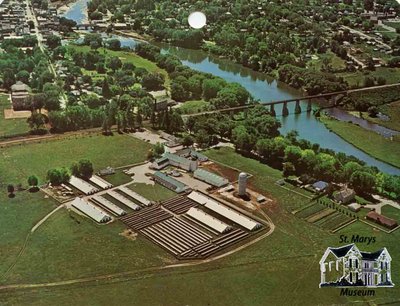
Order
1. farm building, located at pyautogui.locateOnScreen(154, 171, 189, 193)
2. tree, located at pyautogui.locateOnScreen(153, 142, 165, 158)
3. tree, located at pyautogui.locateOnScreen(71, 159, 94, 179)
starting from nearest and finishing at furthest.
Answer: farm building, located at pyautogui.locateOnScreen(154, 171, 189, 193) → tree, located at pyautogui.locateOnScreen(71, 159, 94, 179) → tree, located at pyautogui.locateOnScreen(153, 142, 165, 158)

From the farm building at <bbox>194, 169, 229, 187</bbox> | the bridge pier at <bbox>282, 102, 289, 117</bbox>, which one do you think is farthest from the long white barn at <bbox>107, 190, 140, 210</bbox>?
the bridge pier at <bbox>282, 102, 289, 117</bbox>

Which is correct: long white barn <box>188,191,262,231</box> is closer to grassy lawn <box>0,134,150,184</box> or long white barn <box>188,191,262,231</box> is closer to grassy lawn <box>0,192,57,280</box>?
grassy lawn <box>0,134,150,184</box>

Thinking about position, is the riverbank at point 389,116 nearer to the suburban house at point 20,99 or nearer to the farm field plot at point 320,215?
the farm field plot at point 320,215

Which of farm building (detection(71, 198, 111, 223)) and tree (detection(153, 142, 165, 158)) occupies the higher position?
tree (detection(153, 142, 165, 158))

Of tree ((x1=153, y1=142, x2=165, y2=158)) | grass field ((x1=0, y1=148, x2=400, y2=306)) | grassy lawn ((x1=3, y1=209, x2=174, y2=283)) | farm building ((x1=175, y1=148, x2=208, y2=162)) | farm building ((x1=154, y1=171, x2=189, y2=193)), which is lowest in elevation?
grass field ((x1=0, y1=148, x2=400, y2=306))

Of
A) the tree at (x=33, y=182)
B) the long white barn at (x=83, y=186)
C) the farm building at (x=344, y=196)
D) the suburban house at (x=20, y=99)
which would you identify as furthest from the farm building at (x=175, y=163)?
the suburban house at (x=20, y=99)

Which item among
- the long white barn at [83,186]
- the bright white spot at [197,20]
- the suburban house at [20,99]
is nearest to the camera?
the long white barn at [83,186]

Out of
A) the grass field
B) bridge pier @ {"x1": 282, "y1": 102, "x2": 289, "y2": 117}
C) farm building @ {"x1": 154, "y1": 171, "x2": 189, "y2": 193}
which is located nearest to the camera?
the grass field
